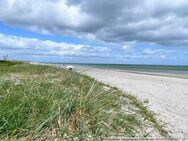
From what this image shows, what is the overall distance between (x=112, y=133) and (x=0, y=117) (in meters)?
1.65

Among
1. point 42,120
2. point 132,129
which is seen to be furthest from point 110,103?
point 42,120

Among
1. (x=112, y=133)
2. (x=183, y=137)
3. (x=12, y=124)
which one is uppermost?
(x=12, y=124)

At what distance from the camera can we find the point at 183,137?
16.1ft

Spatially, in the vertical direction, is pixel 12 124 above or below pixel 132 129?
above

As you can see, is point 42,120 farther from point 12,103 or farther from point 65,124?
point 12,103

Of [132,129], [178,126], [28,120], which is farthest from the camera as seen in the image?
[178,126]

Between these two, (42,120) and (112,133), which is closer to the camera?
(42,120)

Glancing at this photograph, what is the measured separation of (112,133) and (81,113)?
0.57 m

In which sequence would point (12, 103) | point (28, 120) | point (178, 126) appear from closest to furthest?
point (28, 120)
point (12, 103)
point (178, 126)

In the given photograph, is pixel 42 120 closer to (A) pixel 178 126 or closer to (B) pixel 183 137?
(B) pixel 183 137

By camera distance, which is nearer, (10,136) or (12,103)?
(10,136)

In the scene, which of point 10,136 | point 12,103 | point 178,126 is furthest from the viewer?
point 178,126

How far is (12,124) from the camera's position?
320 cm

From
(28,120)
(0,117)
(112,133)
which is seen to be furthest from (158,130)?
(0,117)
